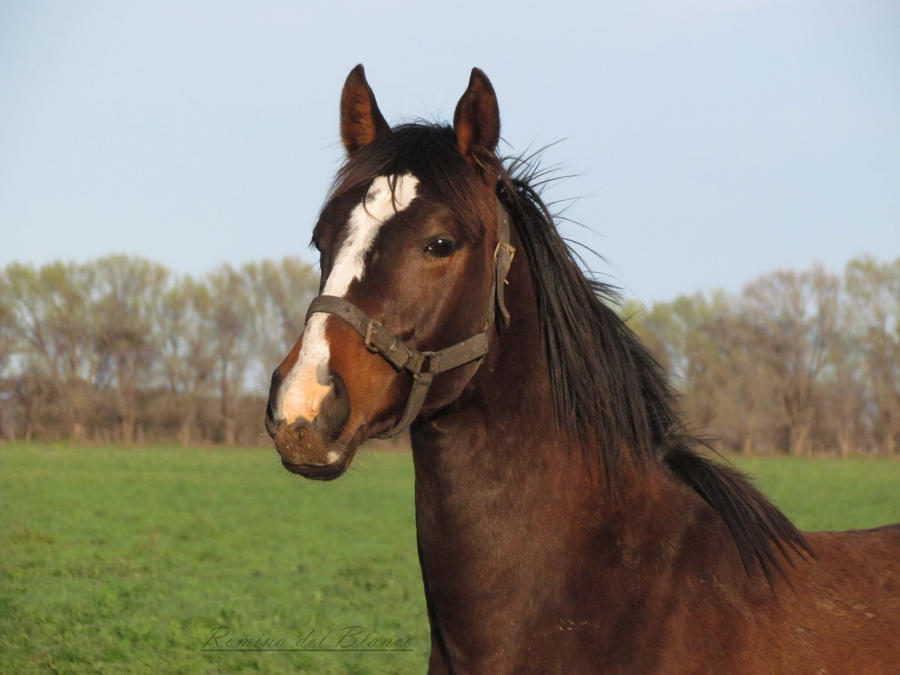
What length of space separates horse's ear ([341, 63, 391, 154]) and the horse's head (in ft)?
0.77

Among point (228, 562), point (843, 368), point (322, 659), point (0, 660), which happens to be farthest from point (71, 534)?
point (843, 368)

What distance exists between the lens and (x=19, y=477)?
27625 mm

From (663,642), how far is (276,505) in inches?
814

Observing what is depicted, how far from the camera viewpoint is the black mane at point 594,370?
302 centimetres

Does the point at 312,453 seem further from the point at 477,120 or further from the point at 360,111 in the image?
the point at 360,111

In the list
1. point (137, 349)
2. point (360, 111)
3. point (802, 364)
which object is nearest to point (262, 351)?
point (137, 349)

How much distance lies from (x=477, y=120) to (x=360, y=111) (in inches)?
21.1

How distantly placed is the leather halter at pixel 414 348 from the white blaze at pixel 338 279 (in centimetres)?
7

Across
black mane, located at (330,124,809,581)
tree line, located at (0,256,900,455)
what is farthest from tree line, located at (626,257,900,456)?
black mane, located at (330,124,809,581)

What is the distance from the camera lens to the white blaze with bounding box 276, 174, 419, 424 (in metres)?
2.45

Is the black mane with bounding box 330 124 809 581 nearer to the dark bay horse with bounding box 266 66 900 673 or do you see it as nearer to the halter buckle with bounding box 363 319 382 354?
the dark bay horse with bounding box 266 66 900 673

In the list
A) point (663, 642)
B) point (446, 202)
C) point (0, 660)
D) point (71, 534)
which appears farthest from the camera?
point (71, 534)

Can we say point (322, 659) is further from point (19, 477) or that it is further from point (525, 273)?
point (19, 477)

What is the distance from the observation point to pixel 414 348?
9.11 feet
